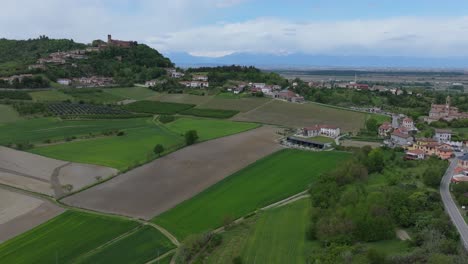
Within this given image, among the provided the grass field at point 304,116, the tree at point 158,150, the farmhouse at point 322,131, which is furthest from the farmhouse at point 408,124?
the tree at point 158,150

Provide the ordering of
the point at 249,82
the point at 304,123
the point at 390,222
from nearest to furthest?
the point at 390,222, the point at 304,123, the point at 249,82

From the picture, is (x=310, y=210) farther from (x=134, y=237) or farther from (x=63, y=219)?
(x=63, y=219)

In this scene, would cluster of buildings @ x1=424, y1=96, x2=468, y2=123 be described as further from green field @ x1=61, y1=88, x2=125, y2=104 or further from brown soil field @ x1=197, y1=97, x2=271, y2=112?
green field @ x1=61, y1=88, x2=125, y2=104

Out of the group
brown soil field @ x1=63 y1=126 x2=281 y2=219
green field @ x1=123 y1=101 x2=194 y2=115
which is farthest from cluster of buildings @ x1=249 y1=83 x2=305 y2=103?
brown soil field @ x1=63 y1=126 x2=281 y2=219

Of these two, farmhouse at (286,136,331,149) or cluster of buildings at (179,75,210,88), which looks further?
cluster of buildings at (179,75,210,88)

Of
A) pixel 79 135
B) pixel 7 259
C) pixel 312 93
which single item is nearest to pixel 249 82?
pixel 312 93

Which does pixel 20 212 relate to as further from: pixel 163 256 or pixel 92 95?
pixel 92 95
